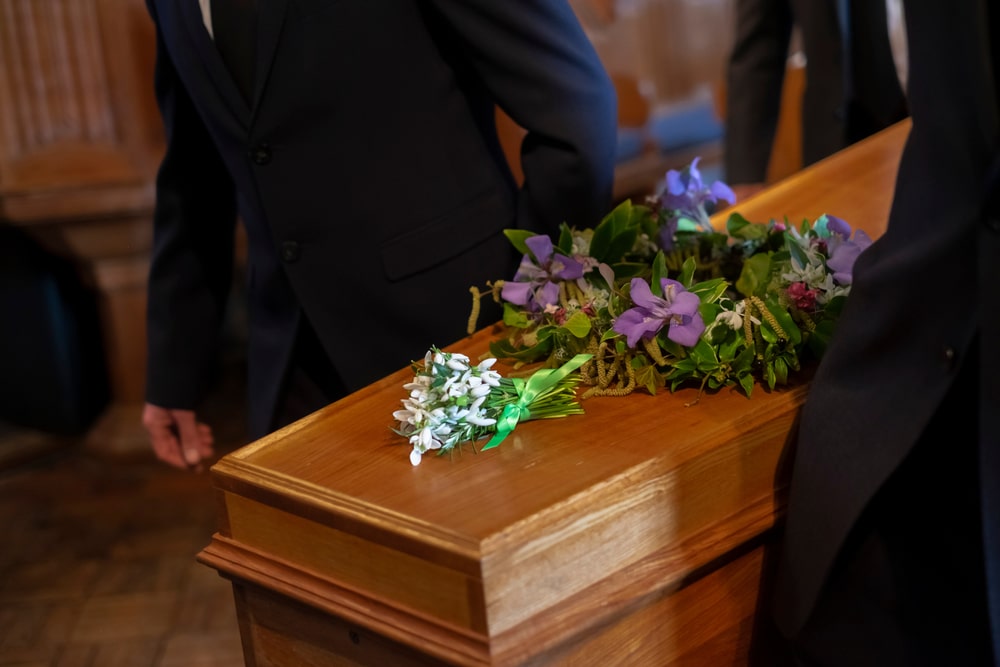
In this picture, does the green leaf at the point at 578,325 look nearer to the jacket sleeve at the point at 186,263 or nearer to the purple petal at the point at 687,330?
the purple petal at the point at 687,330

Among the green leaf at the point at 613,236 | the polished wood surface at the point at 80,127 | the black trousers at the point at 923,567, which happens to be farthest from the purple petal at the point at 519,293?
the polished wood surface at the point at 80,127

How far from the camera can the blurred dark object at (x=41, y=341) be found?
403 cm

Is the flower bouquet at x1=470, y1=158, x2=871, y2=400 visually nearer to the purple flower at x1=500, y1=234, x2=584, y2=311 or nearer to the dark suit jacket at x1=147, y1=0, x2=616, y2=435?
the purple flower at x1=500, y1=234, x2=584, y2=311

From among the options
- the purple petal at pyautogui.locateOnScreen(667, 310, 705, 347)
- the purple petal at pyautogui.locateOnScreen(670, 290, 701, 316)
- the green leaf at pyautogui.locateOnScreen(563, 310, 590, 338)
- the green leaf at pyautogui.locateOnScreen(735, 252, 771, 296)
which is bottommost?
the green leaf at pyautogui.locateOnScreen(735, 252, 771, 296)

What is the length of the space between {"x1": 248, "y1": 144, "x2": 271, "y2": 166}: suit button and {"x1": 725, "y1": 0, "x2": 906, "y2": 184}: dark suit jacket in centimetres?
158

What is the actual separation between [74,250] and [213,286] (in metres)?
2.13

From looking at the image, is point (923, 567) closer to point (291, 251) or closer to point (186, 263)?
point (291, 251)

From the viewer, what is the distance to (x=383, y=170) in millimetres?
1668

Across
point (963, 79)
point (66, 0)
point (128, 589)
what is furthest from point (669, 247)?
point (66, 0)

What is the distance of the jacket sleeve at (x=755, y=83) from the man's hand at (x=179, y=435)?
63.9 inches

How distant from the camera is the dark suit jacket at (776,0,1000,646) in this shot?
37.5 inches

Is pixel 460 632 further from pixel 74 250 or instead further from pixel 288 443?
pixel 74 250

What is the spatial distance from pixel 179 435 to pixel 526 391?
3.22ft

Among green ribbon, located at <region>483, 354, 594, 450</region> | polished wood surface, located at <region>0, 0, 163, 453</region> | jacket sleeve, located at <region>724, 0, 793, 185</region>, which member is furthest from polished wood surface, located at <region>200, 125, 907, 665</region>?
polished wood surface, located at <region>0, 0, 163, 453</region>
